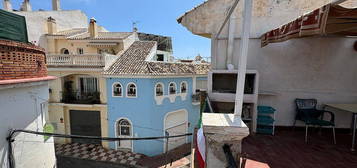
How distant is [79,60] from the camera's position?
11.2 meters

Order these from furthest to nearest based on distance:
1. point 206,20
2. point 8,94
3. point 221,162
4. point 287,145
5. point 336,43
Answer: point 206,20 → point 336,43 → point 8,94 → point 287,145 → point 221,162

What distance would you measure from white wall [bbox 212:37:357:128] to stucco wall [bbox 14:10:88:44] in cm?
1776

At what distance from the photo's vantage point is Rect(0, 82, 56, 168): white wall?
128 inches

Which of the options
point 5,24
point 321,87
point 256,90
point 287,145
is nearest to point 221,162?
point 287,145

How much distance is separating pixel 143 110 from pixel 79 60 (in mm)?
6006

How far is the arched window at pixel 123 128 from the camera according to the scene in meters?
11.8

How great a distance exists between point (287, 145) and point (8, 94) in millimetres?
5864

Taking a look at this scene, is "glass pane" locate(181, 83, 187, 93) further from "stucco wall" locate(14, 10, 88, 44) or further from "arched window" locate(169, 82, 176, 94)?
"stucco wall" locate(14, 10, 88, 44)

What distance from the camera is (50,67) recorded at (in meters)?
11.3

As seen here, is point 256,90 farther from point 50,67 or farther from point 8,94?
point 50,67

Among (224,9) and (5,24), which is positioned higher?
(224,9)

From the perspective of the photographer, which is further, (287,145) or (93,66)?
(93,66)

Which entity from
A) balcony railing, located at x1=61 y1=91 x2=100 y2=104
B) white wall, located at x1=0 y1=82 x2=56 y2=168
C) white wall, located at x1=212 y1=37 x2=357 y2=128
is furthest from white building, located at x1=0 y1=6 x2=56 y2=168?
balcony railing, located at x1=61 y1=91 x2=100 y2=104

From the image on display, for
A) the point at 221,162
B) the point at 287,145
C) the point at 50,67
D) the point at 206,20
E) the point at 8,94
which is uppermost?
the point at 206,20
